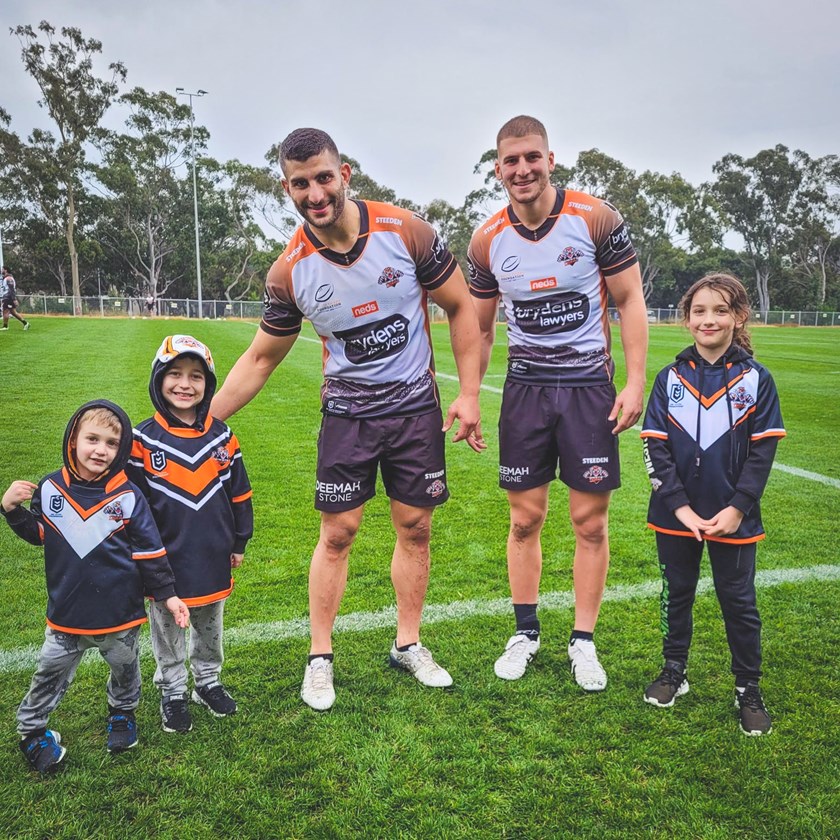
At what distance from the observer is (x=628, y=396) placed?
2.99 m

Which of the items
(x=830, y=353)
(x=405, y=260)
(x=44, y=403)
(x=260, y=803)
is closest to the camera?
(x=260, y=803)

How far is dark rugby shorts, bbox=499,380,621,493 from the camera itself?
300 centimetres

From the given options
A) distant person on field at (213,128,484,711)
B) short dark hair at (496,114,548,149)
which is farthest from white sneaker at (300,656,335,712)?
short dark hair at (496,114,548,149)

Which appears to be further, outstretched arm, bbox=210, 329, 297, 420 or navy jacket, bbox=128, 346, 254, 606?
outstretched arm, bbox=210, 329, 297, 420

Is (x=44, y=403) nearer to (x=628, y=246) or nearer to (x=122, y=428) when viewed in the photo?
(x=122, y=428)

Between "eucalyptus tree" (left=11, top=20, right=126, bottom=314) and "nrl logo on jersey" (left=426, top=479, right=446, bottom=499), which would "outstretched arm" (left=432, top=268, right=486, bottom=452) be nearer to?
"nrl logo on jersey" (left=426, top=479, right=446, bottom=499)

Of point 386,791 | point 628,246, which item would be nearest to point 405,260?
point 628,246

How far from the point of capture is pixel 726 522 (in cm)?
255

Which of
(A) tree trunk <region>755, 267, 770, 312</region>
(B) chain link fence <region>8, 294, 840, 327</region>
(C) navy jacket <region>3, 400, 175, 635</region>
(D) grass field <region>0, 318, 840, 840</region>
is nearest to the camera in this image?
(D) grass field <region>0, 318, 840, 840</region>

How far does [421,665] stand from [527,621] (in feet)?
1.80

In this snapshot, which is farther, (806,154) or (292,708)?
(806,154)

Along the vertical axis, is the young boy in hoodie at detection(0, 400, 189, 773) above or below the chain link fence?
below

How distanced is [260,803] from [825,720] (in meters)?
2.07

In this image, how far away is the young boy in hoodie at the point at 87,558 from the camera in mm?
2363
